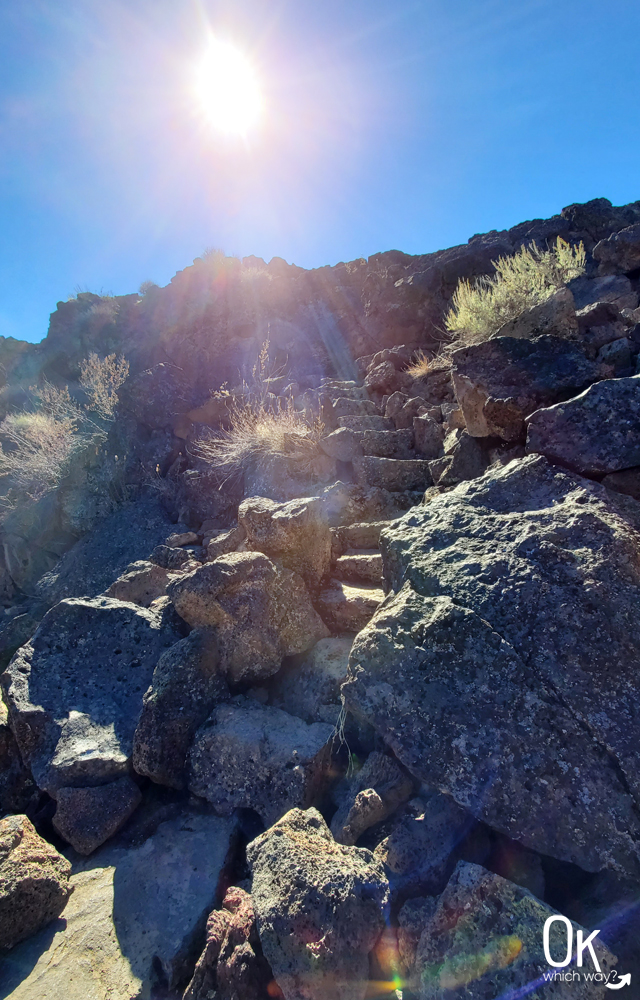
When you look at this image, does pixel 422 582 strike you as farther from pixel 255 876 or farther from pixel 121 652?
pixel 121 652

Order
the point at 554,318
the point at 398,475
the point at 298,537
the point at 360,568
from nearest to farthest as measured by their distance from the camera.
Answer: the point at 298,537, the point at 360,568, the point at 554,318, the point at 398,475

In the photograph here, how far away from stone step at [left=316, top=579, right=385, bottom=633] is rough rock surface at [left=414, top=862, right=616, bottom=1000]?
1.80 m

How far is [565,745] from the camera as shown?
1874 millimetres

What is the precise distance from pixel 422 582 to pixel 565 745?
0.93m

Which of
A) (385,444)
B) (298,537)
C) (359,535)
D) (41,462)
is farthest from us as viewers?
(41,462)

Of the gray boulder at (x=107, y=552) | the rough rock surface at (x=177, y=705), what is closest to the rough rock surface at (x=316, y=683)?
the rough rock surface at (x=177, y=705)

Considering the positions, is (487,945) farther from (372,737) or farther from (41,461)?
(41,461)

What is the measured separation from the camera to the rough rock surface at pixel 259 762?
263 cm

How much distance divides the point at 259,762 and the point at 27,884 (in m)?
1.18

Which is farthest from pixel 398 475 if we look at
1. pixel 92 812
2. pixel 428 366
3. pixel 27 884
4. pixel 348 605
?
pixel 27 884

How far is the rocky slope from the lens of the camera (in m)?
1.77

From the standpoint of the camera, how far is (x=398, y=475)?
5.06m

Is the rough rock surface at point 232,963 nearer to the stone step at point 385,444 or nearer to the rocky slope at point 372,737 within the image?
the rocky slope at point 372,737

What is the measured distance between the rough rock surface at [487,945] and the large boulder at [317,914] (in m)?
0.22
